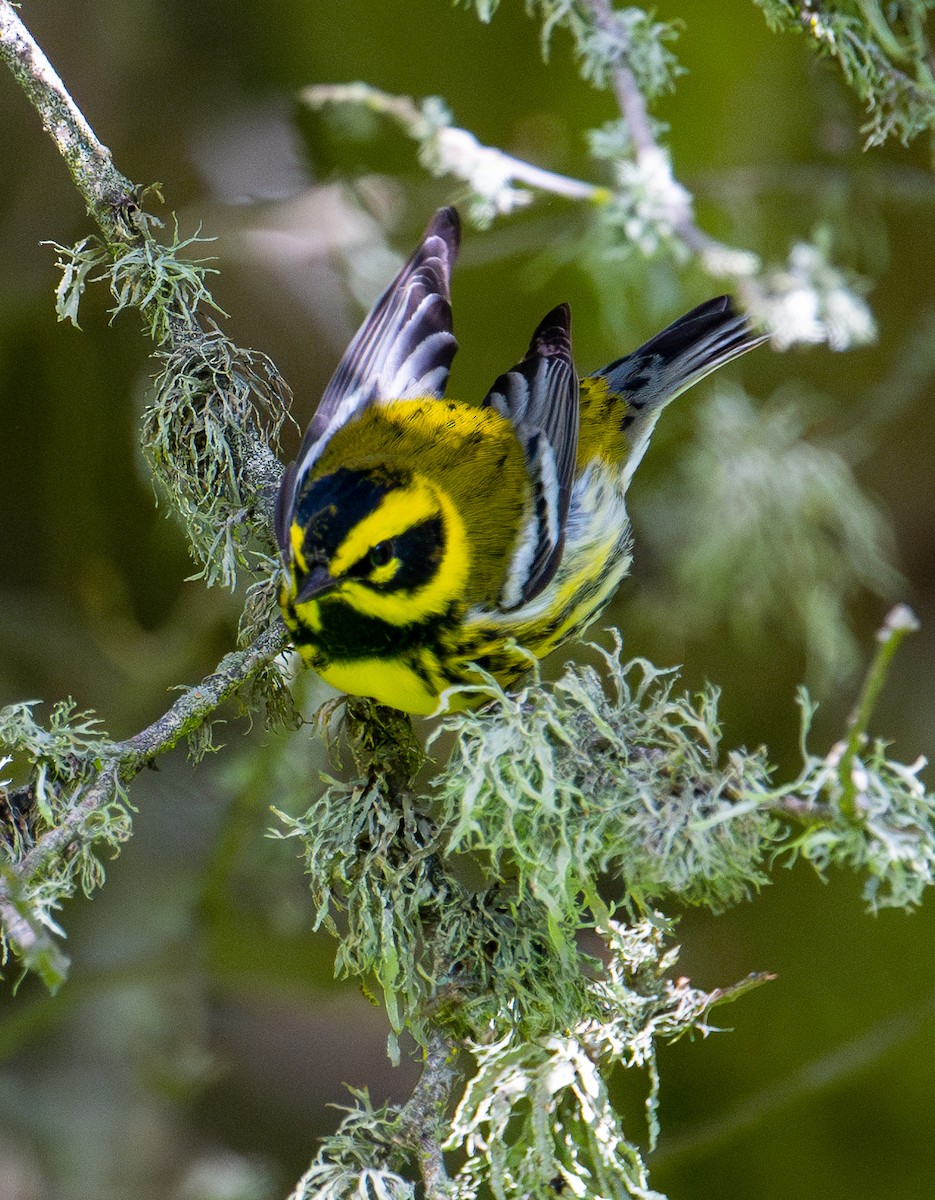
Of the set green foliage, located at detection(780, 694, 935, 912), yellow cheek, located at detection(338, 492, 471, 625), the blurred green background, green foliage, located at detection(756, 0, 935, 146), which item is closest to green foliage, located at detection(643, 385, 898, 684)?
the blurred green background

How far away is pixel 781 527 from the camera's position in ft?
7.04

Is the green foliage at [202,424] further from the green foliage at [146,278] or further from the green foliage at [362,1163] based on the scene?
the green foliage at [362,1163]

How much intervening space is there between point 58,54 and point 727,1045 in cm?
240

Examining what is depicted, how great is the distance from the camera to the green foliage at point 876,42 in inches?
49.9

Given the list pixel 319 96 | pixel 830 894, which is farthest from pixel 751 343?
pixel 830 894

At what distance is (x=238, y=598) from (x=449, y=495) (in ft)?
2.95

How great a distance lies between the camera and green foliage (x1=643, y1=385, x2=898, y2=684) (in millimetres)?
2094

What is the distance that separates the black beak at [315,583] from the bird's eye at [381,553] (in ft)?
0.22

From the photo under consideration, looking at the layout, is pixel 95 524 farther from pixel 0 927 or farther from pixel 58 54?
pixel 0 927

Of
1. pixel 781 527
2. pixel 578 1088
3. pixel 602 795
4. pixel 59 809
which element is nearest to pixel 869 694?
pixel 602 795

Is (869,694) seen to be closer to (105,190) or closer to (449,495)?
(449,495)

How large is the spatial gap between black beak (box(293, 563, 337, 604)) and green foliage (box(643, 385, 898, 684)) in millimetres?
1167

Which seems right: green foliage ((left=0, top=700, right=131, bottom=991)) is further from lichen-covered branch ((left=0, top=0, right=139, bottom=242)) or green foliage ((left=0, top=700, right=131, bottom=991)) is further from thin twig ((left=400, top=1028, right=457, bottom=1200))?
lichen-covered branch ((left=0, top=0, right=139, bottom=242))

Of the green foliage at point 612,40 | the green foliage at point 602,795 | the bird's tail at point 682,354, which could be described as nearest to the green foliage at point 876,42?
the green foliage at point 612,40
